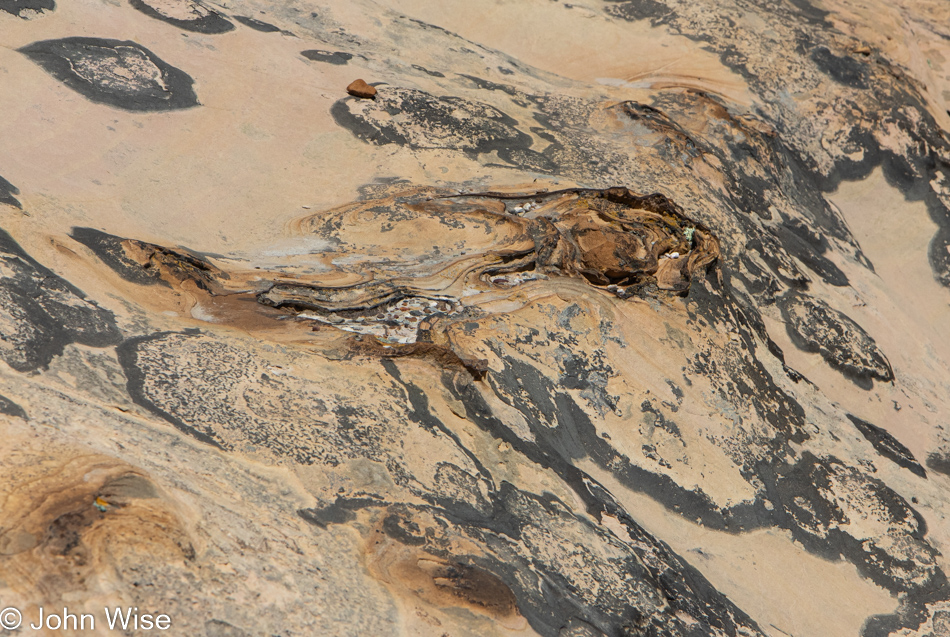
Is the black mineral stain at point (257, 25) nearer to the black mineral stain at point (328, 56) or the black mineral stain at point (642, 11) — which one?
the black mineral stain at point (328, 56)

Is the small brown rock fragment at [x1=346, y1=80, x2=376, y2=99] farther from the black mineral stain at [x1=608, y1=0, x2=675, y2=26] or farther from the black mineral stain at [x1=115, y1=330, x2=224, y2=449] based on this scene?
the black mineral stain at [x1=608, y1=0, x2=675, y2=26]

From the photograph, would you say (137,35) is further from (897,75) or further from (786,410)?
(897,75)

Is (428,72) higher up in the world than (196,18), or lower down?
higher up

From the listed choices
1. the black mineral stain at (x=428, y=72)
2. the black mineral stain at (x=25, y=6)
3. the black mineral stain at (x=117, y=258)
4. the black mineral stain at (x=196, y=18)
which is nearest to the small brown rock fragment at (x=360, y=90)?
the black mineral stain at (x=428, y=72)

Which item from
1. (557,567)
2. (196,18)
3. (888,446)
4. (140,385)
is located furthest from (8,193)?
(888,446)

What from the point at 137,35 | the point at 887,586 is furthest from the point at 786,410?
the point at 137,35

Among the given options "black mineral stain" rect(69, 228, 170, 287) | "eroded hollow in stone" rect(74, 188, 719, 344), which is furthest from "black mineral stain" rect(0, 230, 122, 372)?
"eroded hollow in stone" rect(74, 188, 719, 344)

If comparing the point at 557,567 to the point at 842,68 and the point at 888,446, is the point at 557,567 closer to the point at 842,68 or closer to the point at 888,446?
the point at 888,446

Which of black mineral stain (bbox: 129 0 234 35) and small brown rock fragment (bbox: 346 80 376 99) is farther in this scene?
black mineral stain (bbox: 129 0 234 35)
